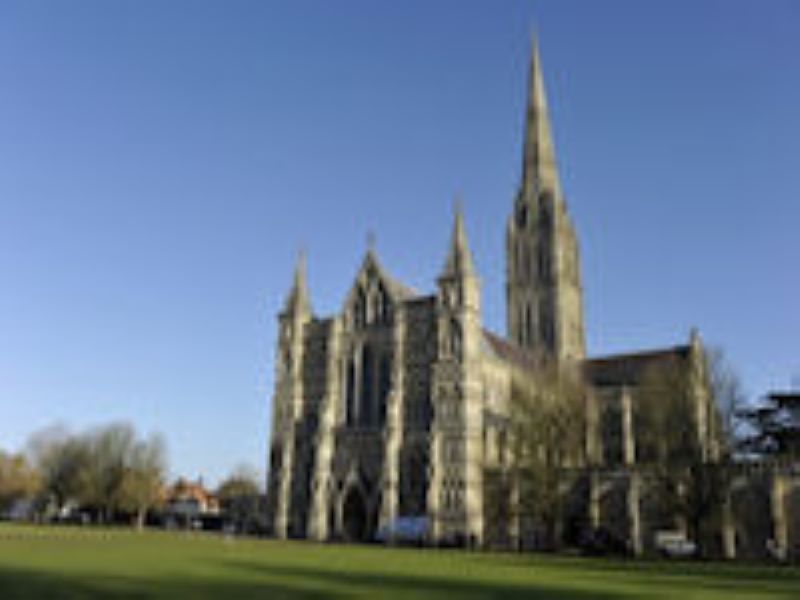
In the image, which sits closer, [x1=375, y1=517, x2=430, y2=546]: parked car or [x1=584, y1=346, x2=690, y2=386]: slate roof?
[x1=375, y1=517, x2=430, y2=546]: parked car

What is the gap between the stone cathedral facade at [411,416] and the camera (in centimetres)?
5894

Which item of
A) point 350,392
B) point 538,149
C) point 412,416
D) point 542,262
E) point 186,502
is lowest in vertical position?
point 186,502

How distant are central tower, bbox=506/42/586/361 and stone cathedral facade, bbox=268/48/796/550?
12956 millimetres

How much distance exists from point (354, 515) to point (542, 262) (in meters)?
45.6

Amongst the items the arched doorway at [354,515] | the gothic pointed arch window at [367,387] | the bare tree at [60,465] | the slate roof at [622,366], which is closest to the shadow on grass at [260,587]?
the arched doorway at [354,515]

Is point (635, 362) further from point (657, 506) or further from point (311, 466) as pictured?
point (311, 466)

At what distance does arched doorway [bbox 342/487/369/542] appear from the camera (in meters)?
65.8

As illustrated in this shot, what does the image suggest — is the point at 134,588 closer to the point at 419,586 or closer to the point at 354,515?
the point at 419,586

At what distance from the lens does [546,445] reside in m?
50.1

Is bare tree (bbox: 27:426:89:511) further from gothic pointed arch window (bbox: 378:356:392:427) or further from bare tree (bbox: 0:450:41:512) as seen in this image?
gothic pointed arch window (bbox: 378:356:392:427)

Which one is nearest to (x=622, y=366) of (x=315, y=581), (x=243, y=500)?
(x=243, y=500)

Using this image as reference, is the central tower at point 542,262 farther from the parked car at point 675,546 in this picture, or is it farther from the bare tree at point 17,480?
the bare tree at point 17,480

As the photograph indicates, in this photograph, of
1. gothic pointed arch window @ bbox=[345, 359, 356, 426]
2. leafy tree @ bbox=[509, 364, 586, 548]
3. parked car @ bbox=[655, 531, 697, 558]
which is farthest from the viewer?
gothic pointed arch window @ bbox=[345, 359, 356, 426]

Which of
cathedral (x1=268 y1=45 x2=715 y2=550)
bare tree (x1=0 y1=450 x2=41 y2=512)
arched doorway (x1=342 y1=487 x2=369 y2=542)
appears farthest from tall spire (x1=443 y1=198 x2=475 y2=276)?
bare tree (x1=0 y1=450 x2=41 y2=512)
